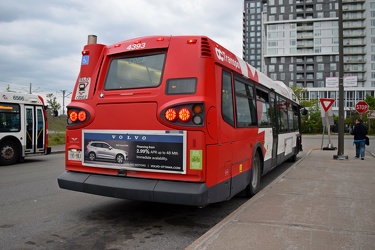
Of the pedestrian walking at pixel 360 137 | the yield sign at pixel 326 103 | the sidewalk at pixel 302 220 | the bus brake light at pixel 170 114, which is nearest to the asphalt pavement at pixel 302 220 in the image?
the sidewalk at pixel 302 220

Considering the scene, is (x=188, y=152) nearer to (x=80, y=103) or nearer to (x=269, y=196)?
(x=80, y=103)

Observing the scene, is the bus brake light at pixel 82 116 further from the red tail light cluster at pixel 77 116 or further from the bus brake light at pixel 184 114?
the bus brake light at pixel 184 114

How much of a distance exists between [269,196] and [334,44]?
10863 centimetres

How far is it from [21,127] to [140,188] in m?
10.5

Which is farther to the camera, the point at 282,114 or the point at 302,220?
the point at 282,114

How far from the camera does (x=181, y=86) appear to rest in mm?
4969

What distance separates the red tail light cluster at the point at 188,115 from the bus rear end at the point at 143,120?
0.01 m

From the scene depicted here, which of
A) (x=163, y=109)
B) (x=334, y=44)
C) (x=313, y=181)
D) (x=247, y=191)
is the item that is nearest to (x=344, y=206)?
(x=247, y=191)

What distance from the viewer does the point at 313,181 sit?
28.1ft

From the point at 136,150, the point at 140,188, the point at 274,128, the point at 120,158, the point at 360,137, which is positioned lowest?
the point at 140,188

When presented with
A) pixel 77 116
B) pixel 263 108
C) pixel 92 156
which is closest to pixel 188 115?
pixel 92 156

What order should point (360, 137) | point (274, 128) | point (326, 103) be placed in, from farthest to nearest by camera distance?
point (326, 103) < point (360, 137) < point (274, 128)

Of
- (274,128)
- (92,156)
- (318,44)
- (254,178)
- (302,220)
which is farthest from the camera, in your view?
(318,44)

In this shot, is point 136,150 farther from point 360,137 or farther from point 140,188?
point 360,137
